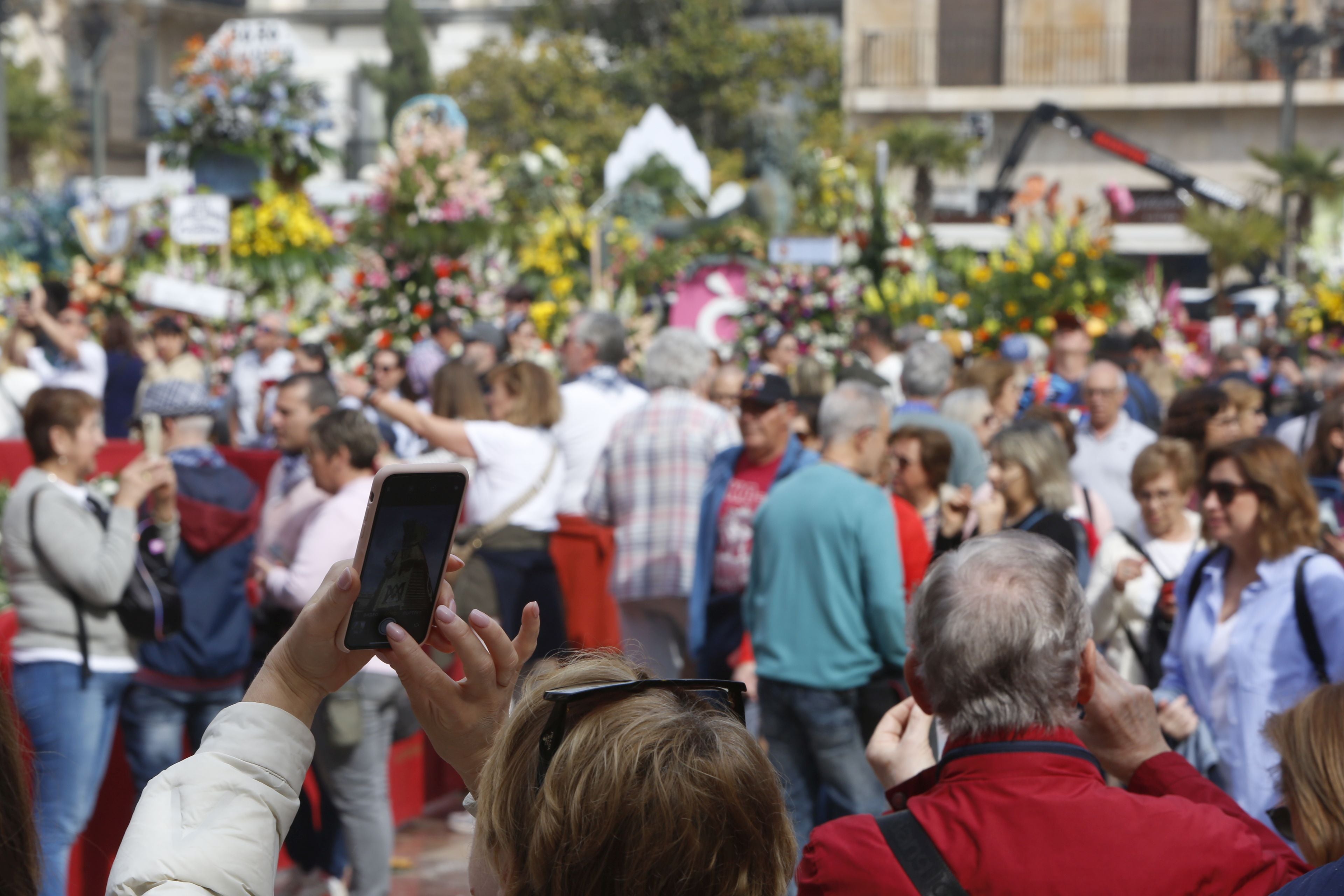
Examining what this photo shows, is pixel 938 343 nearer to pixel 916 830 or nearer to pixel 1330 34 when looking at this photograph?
pixel 916 830

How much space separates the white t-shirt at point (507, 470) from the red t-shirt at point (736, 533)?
45.3 inches

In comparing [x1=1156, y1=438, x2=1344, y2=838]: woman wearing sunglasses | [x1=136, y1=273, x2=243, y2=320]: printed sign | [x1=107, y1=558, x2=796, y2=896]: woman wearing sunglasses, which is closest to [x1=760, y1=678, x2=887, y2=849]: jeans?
[x1=1156, y1=438, x2=1344, y2=838]: woman wearing sunglasses

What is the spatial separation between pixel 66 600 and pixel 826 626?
7.39 feet

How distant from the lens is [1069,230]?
11547 millimetres

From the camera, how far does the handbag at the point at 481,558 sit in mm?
5746

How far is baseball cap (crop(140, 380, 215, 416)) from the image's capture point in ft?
16.5

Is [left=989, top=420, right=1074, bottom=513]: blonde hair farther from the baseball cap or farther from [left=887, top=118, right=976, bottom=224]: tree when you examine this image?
[left=887, top=118, right=976, bottom=224]: tree

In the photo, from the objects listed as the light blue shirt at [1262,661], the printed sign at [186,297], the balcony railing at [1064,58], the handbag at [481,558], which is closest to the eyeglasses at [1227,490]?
the light blue shirt at [1262,661]

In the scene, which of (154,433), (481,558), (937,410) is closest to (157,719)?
(154,433)

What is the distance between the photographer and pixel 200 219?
925 centimetres

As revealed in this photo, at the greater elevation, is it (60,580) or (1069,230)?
(1069,230)

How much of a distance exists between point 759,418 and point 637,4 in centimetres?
4080

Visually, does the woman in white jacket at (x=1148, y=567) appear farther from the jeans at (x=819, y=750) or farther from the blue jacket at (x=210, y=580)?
the blue jacket at (x=210, y=580)

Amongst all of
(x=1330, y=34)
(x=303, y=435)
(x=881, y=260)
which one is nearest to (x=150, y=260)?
(x=881, y=260)
